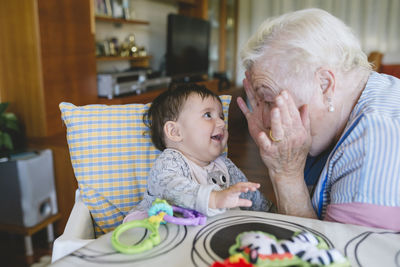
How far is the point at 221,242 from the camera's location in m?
0.66

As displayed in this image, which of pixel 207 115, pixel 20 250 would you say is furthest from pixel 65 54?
pixel 207 115

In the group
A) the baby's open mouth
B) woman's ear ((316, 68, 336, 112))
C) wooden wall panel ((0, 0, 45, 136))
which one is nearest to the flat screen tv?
wooden wall panel ((0, 0, 45, 136))

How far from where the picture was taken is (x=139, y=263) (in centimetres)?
59

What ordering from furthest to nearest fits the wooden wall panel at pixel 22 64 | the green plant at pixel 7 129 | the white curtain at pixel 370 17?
the white curtain at pixel 370 17
the wooden wall panel at pixel 22 64
the green plant at pixel 7 129

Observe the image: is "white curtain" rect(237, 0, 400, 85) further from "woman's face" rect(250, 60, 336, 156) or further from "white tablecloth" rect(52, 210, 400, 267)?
"white tablecloth" rect(52, 210, 400, 267)

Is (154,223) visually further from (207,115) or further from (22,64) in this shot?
(22,64)

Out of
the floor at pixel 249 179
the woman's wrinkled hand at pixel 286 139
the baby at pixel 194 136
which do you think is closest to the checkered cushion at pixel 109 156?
the baby at pixel 194 136

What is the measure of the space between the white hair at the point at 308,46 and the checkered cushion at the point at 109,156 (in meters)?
0.54

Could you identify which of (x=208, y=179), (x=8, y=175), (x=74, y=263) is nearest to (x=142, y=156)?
(x=208, y=179)

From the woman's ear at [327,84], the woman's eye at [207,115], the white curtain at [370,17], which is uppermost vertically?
the white curtain at [370,17]

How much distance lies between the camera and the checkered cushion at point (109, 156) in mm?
1194

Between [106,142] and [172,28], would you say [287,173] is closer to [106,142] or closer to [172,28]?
[106,142]

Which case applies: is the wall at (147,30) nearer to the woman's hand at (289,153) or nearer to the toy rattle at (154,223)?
the woman's hand at (289,153)

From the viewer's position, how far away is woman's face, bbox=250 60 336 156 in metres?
1.01
